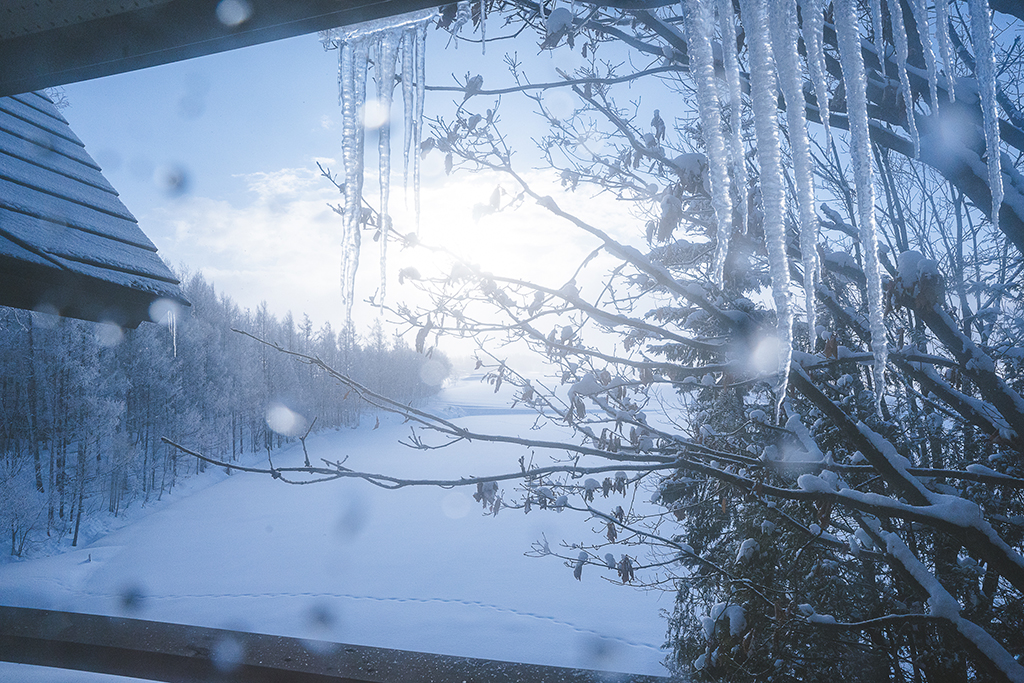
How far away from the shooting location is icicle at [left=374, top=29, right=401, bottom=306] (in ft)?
4.39

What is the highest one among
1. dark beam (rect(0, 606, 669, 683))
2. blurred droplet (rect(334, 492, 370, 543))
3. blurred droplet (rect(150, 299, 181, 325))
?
blurred droplet (rect(150, 299, 181, 325))

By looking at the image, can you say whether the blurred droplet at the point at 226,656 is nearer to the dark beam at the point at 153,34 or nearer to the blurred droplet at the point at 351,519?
the dark beam at the point at 153,34

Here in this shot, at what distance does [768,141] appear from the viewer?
96 cm

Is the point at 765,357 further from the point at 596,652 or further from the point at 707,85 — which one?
the point at 596,652

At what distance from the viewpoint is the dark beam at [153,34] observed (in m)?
0.84

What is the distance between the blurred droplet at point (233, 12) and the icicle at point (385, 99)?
42 centimetres

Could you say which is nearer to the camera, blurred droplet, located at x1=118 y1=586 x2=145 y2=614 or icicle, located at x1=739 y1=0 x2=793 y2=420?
icicle, located at x1=739 y1=0 x2=793 y2=420

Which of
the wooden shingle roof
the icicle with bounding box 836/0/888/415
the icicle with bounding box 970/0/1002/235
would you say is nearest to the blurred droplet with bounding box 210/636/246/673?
the wooden shingle roof

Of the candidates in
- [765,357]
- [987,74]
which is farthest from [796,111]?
[765,357]

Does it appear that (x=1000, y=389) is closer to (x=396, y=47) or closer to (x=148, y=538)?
(x=396, y=47)

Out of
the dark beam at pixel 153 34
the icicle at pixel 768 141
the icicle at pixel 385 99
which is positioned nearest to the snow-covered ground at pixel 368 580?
the icicle at pixel 385 99

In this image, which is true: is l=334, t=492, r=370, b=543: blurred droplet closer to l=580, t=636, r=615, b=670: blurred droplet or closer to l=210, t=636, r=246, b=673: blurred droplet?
l=580, t=636, r=615, b=670: blurred droplet

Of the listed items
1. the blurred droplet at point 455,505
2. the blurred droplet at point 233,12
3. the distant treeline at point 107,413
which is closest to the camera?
the blurred droplet at point 233,12

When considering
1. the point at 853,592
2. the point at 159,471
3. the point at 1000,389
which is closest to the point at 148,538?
the point at 159,471
